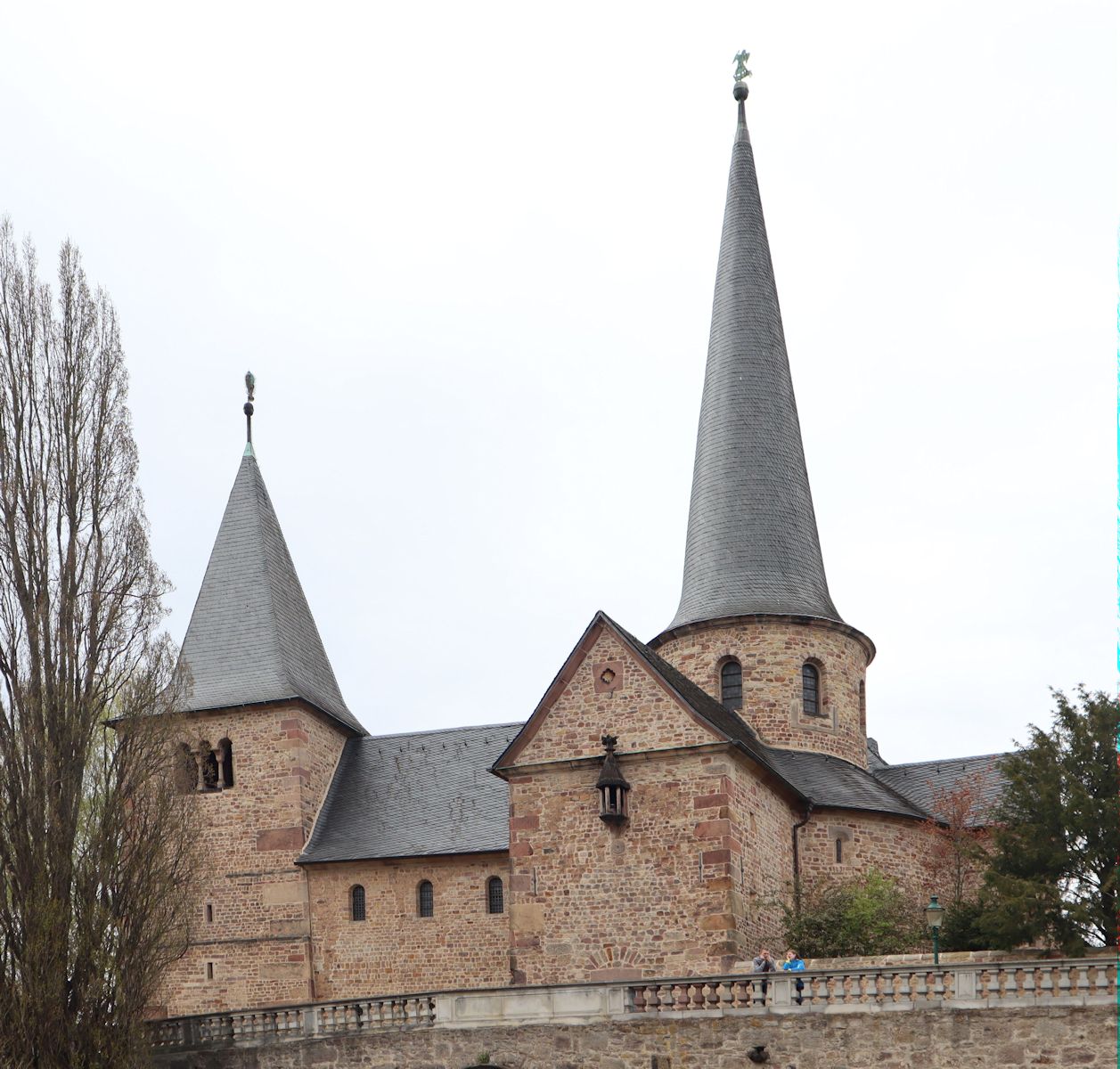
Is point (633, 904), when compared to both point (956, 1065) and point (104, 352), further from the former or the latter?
point (104, 352)

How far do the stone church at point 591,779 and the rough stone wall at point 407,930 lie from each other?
0.14 ft

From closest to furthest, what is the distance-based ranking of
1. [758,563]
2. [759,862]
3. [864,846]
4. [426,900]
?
[759,862], [864,846], [426,900], [758,563]

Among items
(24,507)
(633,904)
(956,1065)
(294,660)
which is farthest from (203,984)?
(956,1065)

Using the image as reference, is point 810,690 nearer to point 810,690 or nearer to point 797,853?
point 810,690

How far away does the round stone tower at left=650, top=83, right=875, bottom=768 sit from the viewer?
35750 mm

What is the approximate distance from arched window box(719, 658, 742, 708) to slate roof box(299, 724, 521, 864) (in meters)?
4.75

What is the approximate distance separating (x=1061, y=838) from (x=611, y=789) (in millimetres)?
6987

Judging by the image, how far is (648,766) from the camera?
29.7 meters

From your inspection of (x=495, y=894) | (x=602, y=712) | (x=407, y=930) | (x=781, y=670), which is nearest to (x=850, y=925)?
(x=602, y=712)

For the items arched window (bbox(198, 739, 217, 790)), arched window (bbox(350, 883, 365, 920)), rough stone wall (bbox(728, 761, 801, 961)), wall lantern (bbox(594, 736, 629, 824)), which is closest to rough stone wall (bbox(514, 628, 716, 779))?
wall lantern (bbox(594, 736, 629, 824))

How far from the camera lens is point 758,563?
120ft

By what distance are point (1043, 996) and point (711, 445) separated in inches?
724

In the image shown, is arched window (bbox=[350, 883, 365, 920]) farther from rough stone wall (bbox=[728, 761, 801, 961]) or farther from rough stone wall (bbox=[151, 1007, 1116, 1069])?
rough stone wall (bbox=[151, 1007, 1116, 1069])

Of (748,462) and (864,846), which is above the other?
(748,462)
